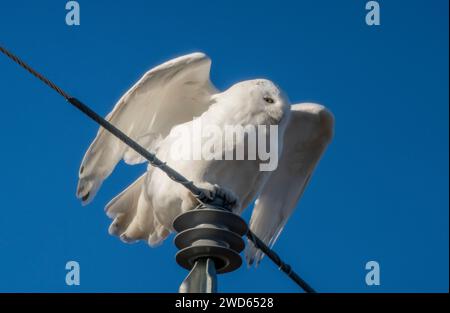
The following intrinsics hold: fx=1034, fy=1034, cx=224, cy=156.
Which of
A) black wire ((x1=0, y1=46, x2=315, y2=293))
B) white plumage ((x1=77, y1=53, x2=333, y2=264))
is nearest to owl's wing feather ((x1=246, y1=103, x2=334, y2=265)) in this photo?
white plumage ((x1=77, y1=53, x2=333, y2=264))

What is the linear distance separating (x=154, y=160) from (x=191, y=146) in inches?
68.9

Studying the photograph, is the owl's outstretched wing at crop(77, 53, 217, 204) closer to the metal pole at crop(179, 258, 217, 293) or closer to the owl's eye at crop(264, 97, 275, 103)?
the owl's eye at crop(264, 97, 275, 103)

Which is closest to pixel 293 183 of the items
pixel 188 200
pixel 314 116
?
pixel 314 116

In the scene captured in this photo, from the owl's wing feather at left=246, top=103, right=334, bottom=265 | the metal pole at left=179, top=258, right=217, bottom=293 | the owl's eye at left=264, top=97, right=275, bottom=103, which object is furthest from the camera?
the owl's wing feather at left=246, top=103, right=334, bottom=265

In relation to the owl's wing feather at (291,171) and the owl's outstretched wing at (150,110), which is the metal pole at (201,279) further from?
the owl's wing feather at (291,171)

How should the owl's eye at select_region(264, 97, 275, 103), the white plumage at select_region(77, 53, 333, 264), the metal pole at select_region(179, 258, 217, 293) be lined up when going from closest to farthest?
1. the metal pole at select_region(179, 258, 217, 293)
2. the white plumage at select_region(77, 53, 333, 264)
3. the owl's eye at select_region(264, 97, 275, 103)

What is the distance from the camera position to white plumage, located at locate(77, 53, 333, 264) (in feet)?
27.6

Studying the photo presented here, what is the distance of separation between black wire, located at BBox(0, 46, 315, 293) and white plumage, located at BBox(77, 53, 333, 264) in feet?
3.59

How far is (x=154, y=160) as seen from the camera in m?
6.68

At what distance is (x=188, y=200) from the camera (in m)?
8.17

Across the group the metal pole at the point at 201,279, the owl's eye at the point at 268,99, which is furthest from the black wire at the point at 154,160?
the owl's eye at the point at 268,99

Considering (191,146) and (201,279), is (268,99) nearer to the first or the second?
(191,146)

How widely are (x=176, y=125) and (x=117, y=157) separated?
2.10 feet
